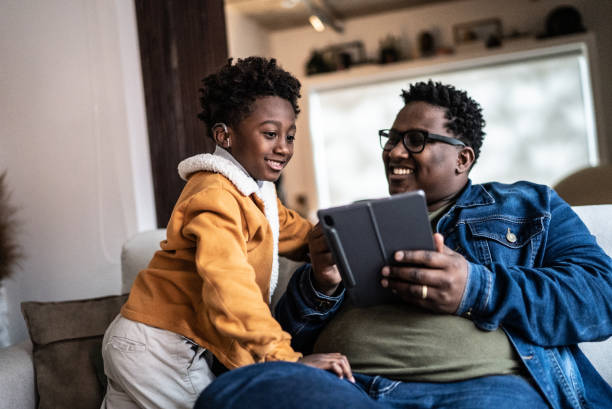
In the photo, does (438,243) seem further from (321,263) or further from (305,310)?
(305,310)

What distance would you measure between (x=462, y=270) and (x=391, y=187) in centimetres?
38

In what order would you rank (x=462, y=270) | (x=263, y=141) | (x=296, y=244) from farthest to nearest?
1. (x=296, y=244)
2. (x=263, y=141)
3. (x=462, y=270)

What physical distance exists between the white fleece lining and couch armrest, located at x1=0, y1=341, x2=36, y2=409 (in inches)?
30.2

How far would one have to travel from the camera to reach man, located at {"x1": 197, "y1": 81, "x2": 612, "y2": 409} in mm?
1036

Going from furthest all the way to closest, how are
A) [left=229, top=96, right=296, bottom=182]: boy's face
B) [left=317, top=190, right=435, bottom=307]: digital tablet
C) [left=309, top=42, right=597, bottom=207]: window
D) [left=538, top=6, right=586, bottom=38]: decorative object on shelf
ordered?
[left=309, top=42, right=597, bottom=207]: window → [left=538, top=6, right=586, bottom=38]: decorative object on shelf → [left=229, top=96, right=296, bottom=182]: boy's face → [left=317, top=190, right=435, bottom=307]: digital tablet

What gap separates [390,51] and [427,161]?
4932 mm

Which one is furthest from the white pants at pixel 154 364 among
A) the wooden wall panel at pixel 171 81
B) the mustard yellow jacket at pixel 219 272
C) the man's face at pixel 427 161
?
the wooden wall panel at pixel 171 81

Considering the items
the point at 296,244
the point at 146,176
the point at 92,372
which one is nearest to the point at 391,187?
the point at 296,244

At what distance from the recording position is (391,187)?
1413 mm

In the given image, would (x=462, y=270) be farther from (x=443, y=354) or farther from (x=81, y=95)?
(x=81, y=95)

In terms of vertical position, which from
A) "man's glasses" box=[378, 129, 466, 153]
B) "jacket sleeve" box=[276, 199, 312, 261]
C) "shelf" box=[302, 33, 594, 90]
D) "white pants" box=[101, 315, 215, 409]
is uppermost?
"shelf" box=[302, 33, 594, 90]

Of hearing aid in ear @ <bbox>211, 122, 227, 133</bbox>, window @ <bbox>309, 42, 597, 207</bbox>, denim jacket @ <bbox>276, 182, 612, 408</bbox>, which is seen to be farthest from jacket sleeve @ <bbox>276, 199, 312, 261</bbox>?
window @ <bbox>309, 42, 597, 207</bbox>

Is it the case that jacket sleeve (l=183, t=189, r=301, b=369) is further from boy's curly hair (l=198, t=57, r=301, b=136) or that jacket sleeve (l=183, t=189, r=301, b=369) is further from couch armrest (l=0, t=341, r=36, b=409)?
couch armrest (l=0, t=341, r=36, b=409)

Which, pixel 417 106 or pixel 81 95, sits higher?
pixel 81 95
